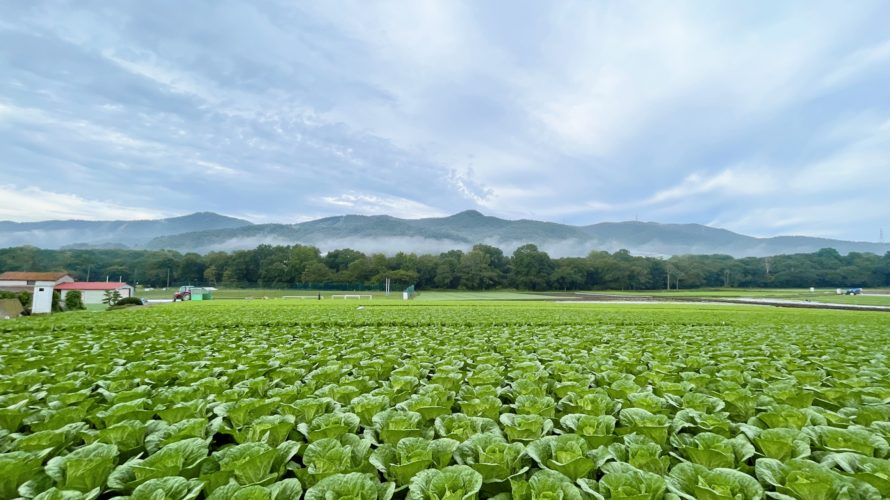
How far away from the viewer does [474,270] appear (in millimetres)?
99688

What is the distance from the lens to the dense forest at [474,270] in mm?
100188

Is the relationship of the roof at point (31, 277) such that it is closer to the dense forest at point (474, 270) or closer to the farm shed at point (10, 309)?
the dense forest at point (474, 270)

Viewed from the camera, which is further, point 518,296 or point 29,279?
point 29,279

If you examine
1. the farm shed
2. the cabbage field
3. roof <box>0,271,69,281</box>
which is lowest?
the farm shed

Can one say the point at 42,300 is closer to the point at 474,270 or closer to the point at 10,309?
the point at 10,309

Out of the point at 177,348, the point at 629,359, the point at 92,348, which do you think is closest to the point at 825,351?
the point at 629,359

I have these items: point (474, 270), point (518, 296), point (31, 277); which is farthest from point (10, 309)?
point (474, 270)

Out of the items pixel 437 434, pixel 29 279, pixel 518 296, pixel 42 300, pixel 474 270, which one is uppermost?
pixel 474 270

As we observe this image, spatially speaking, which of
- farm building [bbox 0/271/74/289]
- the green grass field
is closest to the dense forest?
the green grass field

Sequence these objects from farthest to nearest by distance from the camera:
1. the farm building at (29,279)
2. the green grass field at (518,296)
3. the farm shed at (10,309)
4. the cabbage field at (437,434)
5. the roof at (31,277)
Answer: the roof at (31,277) < the farm building at (29,279) < the green grass field at (518,296) < the farm shed at (10,309) < the cabbage field at (437,434)

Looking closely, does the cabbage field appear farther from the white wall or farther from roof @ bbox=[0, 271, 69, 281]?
roof @ bbox=[0, 271, 69, 281]

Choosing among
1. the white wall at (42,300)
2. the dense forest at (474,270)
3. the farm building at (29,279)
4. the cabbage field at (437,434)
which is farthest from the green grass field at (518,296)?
the cabbage field at (437,434)

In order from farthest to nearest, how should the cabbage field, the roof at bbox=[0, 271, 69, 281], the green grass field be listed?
the roof at bbox=[0, 271, 69, 281], the green grass field, the cabbage field

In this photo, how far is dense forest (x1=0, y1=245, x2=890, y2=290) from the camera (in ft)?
329
